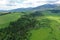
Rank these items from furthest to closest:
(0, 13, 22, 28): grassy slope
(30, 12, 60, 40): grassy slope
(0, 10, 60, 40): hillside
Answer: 1. (0, 13, 22, 28): grassy slope
2. (0, 10, 60, 40): hillside
3. (30, 12, 60, 40): grassy slope

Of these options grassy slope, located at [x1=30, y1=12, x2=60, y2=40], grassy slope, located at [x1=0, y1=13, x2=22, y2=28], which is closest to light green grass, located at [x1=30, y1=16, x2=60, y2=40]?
grassy slope, located at [x1=30, y1=12, x2=60, y2=40]

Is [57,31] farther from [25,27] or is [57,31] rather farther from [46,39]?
[25,27]

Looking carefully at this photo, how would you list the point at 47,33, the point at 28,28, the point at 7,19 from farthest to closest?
the point at 7,19, the point at 28,28, the point at 47,33

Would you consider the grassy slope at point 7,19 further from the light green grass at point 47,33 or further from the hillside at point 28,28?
the light green grass at point 47,33

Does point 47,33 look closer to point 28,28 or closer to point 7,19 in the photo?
point 28,28

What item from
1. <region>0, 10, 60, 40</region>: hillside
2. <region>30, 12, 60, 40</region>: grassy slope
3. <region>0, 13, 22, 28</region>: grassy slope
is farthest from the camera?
<region>0, 13, 22, 28</region>: grassy slope

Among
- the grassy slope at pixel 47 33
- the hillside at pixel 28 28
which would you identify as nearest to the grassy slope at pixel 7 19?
the hillside at pixel 28 28

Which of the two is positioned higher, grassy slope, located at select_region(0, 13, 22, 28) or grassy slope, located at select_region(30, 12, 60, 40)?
grassy slope, located at select_region(0, 13, 22, 28)

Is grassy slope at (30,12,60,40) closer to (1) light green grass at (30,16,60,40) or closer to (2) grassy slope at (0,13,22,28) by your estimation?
(1) light green grass at (30,16,60,40)

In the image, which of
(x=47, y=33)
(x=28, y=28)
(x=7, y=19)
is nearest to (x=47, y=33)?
(x=47, y=33)

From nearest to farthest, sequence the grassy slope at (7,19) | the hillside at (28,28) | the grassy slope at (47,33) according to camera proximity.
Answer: the grassy slope at (47,33), the hillside at (28,28), the grassy slope at (7,19)

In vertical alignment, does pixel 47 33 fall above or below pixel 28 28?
below

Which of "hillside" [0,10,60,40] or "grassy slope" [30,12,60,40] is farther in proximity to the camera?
"hillside" [0,10,60,40]
